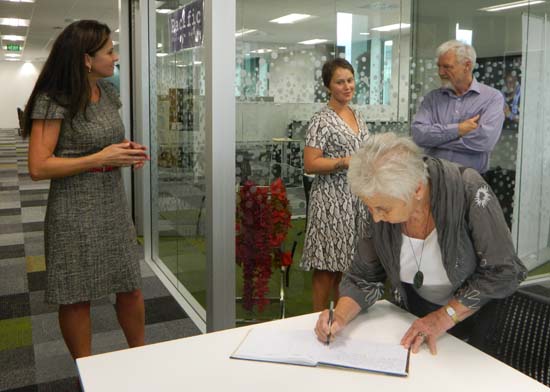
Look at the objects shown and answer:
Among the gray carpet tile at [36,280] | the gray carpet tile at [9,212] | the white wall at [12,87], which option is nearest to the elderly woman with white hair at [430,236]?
the gray carpet tile at [36,280]

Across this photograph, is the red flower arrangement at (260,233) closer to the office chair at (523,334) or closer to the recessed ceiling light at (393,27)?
the recessed ceiling light at (393,27)

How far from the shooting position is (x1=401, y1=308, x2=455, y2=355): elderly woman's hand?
162 cm

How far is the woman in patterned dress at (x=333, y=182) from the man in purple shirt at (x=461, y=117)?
43cm

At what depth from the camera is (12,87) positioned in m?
28.2

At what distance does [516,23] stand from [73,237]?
328 cm

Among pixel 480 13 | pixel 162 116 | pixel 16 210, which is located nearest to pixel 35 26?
pixel 16 210

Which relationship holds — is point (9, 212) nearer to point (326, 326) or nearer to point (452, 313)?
point (326, 326)

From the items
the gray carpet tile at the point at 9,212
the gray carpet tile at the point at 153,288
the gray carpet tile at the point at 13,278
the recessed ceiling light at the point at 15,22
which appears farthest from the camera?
the recessed ceiling light at the point at 15,22

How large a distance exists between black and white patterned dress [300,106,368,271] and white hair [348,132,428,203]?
1.33m

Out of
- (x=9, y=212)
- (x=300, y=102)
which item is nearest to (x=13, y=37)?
(x=9, y=212)

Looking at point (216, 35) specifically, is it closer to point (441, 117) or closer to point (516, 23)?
point (441, 117)

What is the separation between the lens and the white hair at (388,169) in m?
1.66

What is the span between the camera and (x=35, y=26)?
1383cm

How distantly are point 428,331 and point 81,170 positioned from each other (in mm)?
1496
